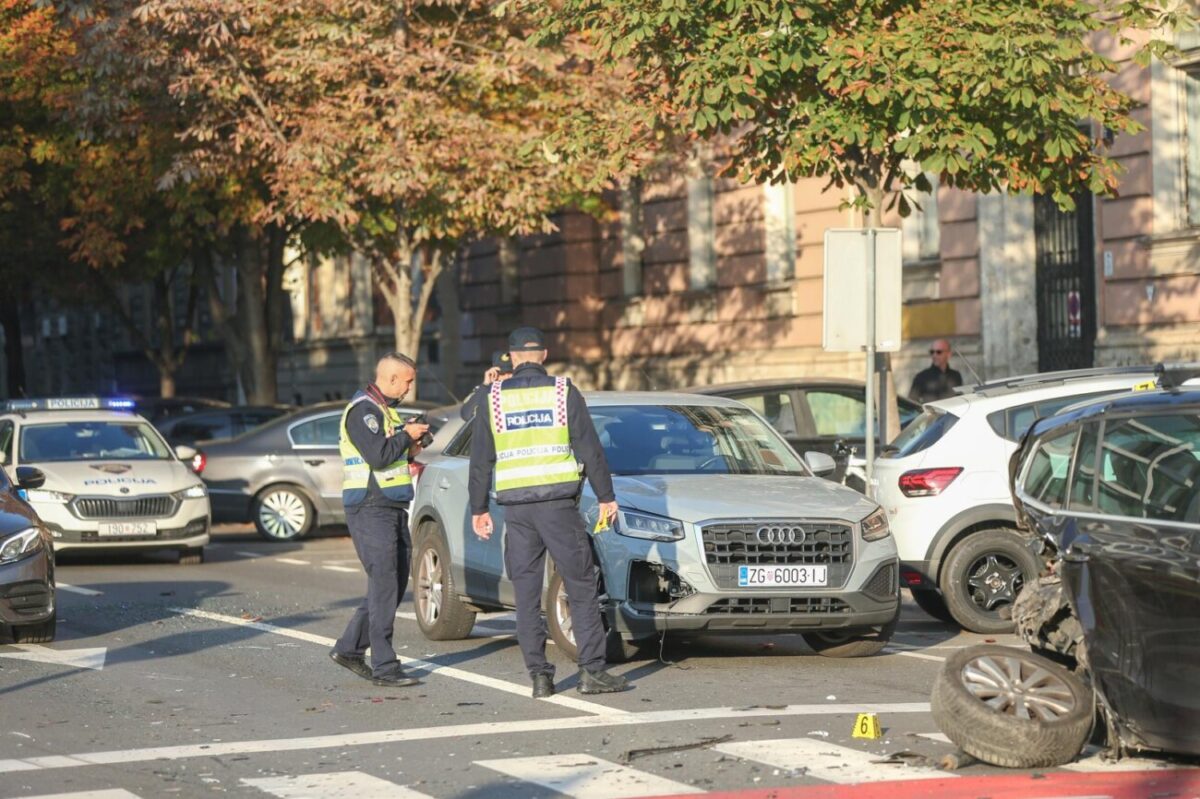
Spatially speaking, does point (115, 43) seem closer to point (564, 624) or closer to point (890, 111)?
point (890, 111)

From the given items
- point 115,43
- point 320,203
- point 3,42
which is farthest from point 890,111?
point 3,42

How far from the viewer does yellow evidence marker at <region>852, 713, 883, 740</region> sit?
9219 millimetres

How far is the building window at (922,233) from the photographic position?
28125 millimetres

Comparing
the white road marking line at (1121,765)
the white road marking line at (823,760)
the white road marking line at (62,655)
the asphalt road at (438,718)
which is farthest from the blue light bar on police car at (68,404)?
the white road marking line at (1121,765)

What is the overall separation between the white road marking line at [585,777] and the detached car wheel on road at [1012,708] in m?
1.09

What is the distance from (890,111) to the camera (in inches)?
655

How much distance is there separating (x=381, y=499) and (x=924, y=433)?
4197mm

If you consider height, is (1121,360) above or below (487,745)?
above

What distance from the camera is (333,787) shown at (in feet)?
27.3

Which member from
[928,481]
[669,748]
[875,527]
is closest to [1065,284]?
[928,481]

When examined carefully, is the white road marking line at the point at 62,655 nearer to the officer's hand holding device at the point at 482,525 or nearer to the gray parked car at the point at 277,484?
the officer's hand holding device at the point at 482,525

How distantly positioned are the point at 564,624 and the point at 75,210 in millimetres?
22385

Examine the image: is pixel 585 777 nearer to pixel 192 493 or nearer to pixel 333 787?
pixel 333 787

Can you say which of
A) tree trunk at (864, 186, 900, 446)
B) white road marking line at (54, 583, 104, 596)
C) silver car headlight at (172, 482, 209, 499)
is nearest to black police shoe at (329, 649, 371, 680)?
white road marking line at (54, 583, 104, 596)
